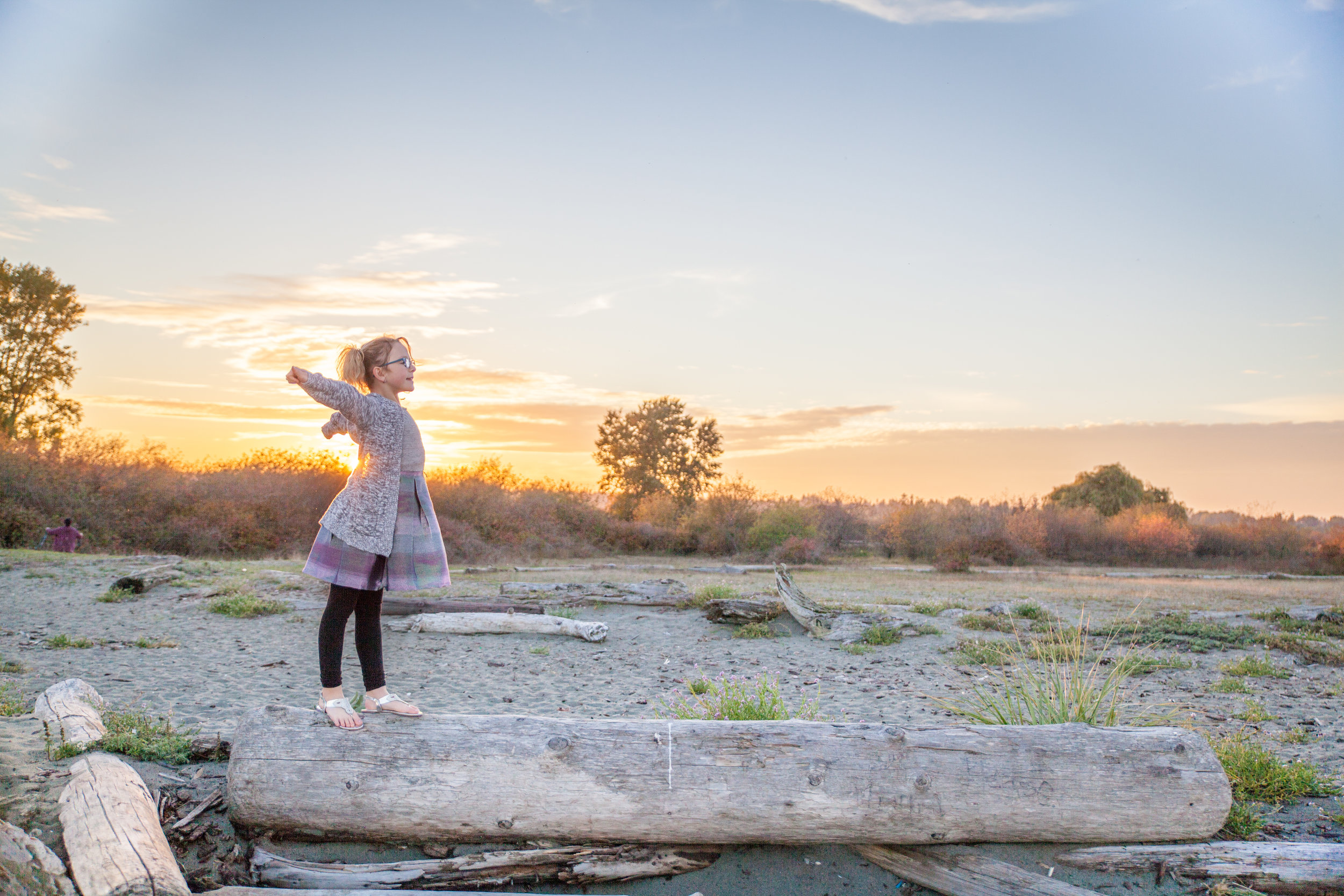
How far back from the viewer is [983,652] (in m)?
9.10

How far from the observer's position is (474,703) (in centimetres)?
703

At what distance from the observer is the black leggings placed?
13.4 feet

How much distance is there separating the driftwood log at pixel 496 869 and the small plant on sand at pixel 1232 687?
6049mm

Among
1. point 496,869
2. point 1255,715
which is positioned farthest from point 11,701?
point 1255,715

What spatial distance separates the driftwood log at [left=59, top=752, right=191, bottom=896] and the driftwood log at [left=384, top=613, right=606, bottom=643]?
6.77 metres

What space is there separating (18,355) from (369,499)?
101 feet

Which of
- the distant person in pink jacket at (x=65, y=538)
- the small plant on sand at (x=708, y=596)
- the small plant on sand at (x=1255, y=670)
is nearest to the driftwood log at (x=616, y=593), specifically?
the small plant on sand at (x=708, y=596)

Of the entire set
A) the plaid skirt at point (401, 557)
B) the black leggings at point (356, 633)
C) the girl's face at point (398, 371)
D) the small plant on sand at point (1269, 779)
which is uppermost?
the girl's face at point (398, 371)

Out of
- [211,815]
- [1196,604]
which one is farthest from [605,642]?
[1196,604]

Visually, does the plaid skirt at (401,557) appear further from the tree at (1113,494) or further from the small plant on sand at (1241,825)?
the tree at (1113,494)

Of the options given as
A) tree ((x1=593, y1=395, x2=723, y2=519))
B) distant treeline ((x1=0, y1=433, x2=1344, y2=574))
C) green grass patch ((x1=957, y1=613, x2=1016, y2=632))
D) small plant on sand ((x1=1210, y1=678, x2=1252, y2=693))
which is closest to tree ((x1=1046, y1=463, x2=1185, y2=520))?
distant treeline ((x1=0, y1=433, x2=1344, y2=574))

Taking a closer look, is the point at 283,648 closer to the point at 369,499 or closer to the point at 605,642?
the point at 605,642

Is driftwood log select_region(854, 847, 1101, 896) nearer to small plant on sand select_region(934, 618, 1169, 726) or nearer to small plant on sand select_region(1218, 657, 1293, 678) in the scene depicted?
small plant on sand select_region(934, 618, 1169, 726)

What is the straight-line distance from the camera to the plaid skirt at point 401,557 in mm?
4051
